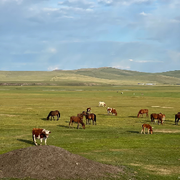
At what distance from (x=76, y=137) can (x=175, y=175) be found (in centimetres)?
1255

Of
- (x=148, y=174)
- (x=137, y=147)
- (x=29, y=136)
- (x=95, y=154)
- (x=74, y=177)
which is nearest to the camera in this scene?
(x=74, y=177)

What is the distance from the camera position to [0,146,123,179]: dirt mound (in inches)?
581

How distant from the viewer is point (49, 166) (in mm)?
15242

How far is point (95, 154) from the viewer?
66.1 ft

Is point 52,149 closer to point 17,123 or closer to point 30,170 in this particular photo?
point 30,170

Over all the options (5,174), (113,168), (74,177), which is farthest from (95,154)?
(5,174)

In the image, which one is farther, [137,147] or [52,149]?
[137,147]

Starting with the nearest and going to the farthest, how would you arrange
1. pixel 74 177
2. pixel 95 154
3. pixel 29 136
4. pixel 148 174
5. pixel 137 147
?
1. pixel 74 177
2. pixel 148 174
3. pixel 95 154
4. pixel 137 147
5. pixel 29 136

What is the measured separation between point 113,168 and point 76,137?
11.0 meters

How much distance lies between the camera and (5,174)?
1496cm

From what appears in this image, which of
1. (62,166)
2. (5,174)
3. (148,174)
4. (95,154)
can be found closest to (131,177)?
(148,174)

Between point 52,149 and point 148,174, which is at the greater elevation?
point 52,149

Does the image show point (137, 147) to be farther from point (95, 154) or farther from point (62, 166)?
point (62, 166)

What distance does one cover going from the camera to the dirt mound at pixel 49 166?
581 inches
